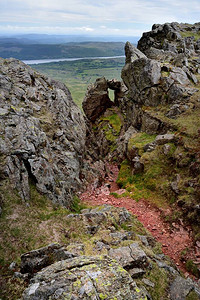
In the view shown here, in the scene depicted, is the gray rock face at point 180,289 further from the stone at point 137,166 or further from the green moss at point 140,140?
the green moss at point 140,140

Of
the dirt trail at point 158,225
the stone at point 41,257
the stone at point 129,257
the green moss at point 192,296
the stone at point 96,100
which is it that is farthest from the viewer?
the stone at point 96,100

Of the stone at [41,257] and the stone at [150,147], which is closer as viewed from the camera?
the stone at [41,257]

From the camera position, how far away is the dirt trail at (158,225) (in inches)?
840

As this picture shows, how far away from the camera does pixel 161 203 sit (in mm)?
28172

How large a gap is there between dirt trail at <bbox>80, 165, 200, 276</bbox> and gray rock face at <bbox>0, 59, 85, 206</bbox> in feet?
14.1

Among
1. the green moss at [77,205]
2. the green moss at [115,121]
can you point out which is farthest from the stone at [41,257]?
the green moss at [115,121]

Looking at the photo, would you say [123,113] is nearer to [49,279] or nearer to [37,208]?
[37,208]

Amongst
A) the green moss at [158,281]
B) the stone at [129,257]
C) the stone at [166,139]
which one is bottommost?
the green moss at [158,281]

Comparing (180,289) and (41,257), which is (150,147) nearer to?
(180,289)

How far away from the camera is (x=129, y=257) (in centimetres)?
1559

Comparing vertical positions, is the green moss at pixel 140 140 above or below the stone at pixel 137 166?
above

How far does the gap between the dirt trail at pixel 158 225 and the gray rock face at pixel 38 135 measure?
4305mm

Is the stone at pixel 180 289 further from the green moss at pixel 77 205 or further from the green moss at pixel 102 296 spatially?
the green moss at pixel 77 205

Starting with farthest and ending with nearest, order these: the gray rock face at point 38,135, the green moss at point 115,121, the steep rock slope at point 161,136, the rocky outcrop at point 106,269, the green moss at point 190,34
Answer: the green moss at point 190,34 → the green moss at point 115,121 → the steep rock slope at point 161,136 → the gray rock face at point 38,135 → the rocky outcrop at point 106,269
